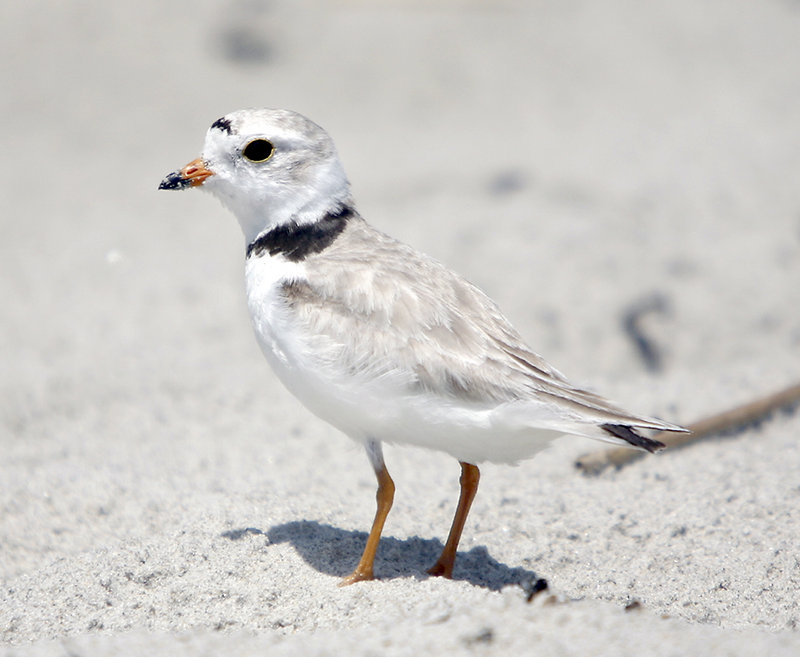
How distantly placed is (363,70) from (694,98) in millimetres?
3797

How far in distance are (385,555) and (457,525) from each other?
0.35 metres

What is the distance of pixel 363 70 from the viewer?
10.7 metres

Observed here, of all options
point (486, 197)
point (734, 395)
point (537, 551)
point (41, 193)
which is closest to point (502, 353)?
point (537, 551)

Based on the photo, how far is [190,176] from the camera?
3750 mm

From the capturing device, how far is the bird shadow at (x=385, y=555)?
11.6ft

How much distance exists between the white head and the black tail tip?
1.45 m

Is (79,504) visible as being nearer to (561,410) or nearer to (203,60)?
(561,410)

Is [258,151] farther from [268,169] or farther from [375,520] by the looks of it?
[375,520]

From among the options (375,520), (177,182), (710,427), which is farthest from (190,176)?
(710,427)

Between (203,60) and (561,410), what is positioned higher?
(203,60)

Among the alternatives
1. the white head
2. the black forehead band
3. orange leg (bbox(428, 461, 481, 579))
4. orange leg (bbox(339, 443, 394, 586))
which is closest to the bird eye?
the white head

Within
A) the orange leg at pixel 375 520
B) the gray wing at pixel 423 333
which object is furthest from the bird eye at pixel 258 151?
the orange leg at pixel 375 520

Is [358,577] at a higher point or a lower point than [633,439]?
lower

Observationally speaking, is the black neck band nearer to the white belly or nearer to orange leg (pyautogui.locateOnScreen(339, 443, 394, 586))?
the white belly
